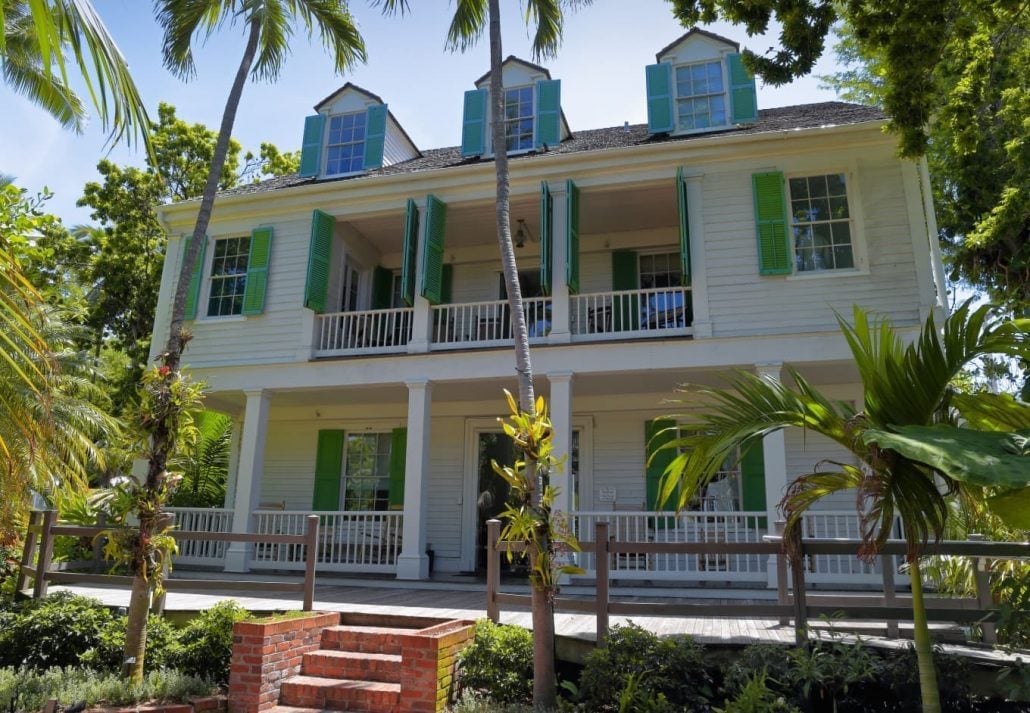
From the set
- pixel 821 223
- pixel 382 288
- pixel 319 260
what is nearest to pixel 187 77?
pixel 319 260

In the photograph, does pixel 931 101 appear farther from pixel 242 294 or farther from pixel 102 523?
pixel 102 523

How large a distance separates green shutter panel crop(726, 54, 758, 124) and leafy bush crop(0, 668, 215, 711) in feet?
35.4

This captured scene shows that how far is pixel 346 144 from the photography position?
551 inches

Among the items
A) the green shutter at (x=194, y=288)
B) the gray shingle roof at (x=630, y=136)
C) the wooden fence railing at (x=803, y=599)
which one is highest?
the gray shingle roof at (x=630, y=136)

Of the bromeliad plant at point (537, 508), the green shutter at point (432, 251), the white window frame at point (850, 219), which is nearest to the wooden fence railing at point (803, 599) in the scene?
the bromeliad plant at point (537, 508)

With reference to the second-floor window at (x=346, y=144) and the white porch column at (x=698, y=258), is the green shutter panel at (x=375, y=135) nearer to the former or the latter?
the second-floor window at (x=346, y=144)

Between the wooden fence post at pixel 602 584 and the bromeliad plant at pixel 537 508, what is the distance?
681mm

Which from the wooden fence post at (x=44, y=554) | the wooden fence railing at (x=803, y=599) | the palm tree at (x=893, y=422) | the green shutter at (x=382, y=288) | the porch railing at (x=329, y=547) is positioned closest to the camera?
the palm tree at (x=893, y=422)

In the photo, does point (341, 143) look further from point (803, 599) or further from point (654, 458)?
point (803, 599)

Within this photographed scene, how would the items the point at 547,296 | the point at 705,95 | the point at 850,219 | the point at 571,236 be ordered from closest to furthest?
the point at 850,219 → the point at 571,236 → the point at 547,296 → the point at 705,95

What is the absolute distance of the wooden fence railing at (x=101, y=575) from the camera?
7343 mm

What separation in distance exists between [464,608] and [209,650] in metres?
2.67

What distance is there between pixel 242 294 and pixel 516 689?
9491mm

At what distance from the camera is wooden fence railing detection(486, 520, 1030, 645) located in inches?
196
